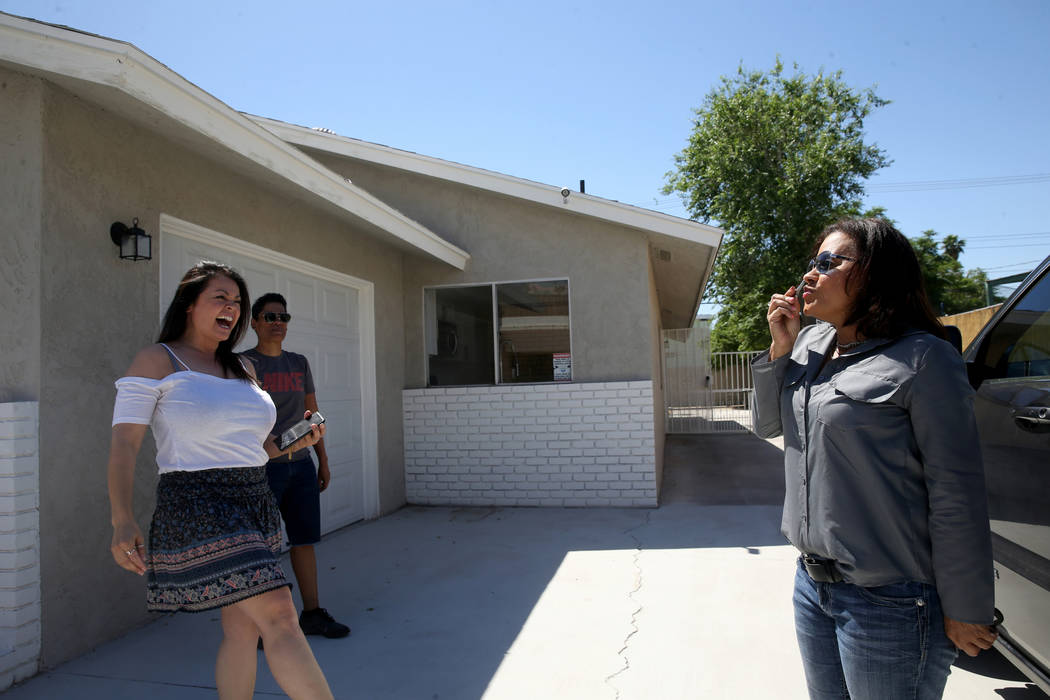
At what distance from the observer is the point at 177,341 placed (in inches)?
92.7

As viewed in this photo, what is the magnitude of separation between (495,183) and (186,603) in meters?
6.05

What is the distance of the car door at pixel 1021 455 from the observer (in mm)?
2240

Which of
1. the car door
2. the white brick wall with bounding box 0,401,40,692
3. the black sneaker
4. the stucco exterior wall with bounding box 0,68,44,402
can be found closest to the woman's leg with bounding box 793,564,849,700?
the car door

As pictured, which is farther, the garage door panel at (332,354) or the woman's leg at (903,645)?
the garage door panel at (332,354)

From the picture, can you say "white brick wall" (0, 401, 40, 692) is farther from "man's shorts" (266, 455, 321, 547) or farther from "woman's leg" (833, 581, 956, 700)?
"woman's leg" (833, 581, 956, 700)

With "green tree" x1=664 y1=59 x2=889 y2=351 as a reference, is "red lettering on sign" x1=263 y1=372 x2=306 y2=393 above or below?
below

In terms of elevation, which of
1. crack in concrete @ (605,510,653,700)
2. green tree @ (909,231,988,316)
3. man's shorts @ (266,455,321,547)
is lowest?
crack in concrete @ (605,510,653,700)

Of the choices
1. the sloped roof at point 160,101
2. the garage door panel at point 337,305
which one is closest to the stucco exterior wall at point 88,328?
the sloped roof at point 160,101

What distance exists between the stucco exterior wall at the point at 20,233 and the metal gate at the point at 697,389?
40.4 ft

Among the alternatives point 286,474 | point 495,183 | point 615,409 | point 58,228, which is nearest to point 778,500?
point 615,409

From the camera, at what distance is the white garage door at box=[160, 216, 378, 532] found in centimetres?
502

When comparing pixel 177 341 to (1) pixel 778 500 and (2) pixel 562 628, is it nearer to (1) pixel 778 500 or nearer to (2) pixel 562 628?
(2) pixel 562 628

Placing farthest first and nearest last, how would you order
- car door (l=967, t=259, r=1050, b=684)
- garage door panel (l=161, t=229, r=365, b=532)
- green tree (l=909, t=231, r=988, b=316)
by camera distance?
green tree (l=909, t=231, r=988, b=316) → garage door panel (l=161, t=229, r=365, b=532) → car door (l=967, t=259, r=1050, b=684)

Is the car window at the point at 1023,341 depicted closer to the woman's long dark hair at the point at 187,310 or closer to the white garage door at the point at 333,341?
the woman's long dark hair at the point at 187,310
